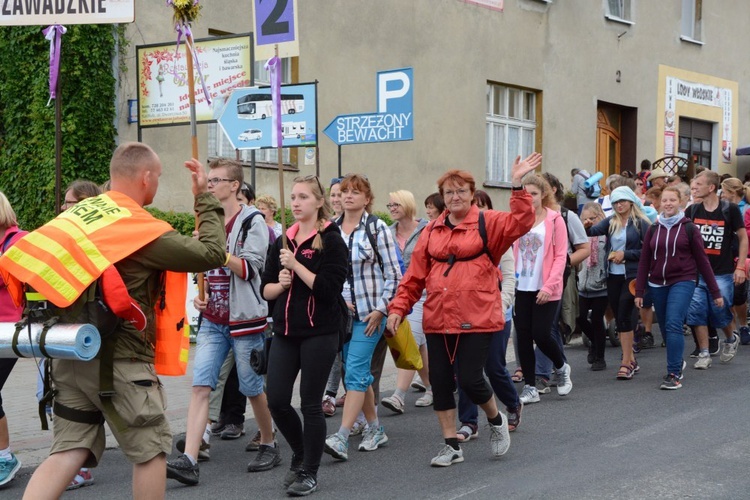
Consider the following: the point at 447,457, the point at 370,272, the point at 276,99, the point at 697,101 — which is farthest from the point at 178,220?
the point at 697,101

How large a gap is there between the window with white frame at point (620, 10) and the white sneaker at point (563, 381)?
1538cm

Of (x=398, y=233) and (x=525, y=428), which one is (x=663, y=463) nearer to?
(x=525, y=428)

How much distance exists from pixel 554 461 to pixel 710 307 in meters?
4.70

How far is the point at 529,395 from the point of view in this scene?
891 cm

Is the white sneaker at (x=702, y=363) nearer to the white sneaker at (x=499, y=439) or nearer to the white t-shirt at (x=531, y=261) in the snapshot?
the white t-shirt at (x=531, y=261)

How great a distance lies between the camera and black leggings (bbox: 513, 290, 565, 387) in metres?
8.61

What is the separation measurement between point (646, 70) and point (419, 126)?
304 inches

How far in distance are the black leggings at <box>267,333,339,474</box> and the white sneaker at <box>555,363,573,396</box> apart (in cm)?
352

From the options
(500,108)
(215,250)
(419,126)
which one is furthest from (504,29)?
(215,250)

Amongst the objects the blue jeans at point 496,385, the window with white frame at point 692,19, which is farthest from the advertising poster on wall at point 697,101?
the blue jeans at point 496,385

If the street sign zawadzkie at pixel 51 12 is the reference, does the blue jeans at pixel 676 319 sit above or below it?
below

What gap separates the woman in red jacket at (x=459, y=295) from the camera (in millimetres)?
6559

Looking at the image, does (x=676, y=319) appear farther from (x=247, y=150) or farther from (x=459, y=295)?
(x=247, y=150)

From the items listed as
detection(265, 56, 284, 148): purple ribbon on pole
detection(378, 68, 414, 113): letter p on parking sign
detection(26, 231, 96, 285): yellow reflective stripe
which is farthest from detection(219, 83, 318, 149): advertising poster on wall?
detection(26, 231, 96, 285): yellow reflective stripe
